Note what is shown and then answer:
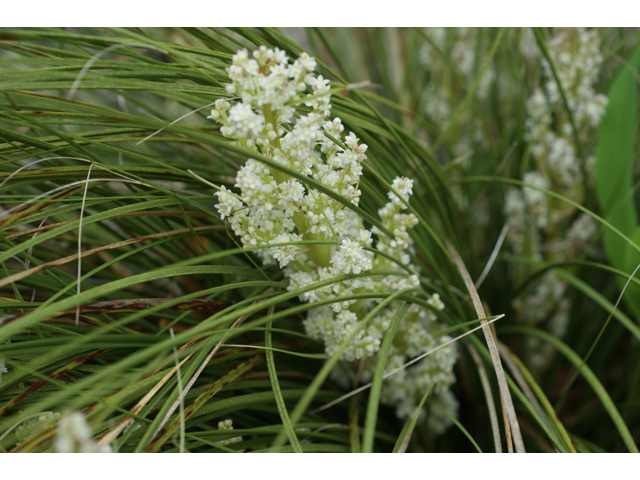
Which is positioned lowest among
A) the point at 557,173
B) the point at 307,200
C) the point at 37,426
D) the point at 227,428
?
the point at 227,428

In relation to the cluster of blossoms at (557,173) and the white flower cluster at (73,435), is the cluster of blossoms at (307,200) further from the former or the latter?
the cluster of blossoms at (557,173)

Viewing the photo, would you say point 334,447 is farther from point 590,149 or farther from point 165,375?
point 590,149

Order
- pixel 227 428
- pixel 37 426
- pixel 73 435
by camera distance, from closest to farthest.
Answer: pixel 73 435, pixel 37 426, pixel 227 428

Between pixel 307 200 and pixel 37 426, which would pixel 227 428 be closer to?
pixel 37 426

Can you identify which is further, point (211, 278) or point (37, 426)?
point (211, 278)

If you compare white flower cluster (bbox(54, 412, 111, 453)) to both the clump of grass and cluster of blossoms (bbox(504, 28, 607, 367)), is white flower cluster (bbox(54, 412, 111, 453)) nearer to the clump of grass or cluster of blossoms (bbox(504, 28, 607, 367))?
the clump of grass

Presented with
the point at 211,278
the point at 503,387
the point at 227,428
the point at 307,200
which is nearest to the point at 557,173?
the point at 503,387
